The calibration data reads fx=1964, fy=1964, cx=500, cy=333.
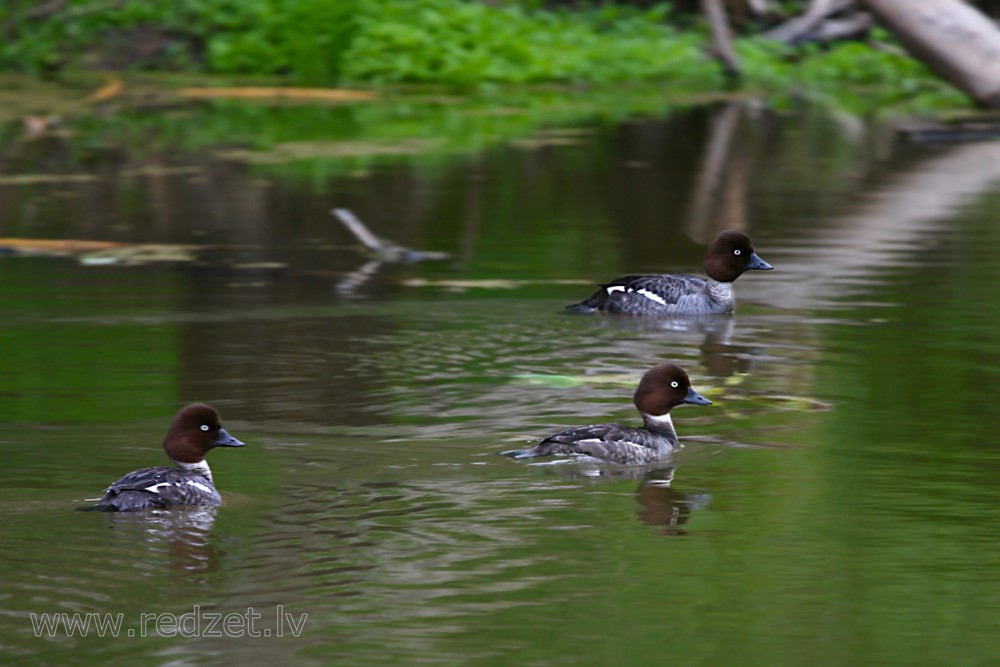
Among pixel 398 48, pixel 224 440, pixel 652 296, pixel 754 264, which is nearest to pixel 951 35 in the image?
pixel 398 48

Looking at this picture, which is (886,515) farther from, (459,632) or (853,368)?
(853,368)

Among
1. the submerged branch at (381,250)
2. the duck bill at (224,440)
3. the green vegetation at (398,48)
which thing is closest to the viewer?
the duck bill at (224,440)

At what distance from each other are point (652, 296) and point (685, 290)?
23 cm

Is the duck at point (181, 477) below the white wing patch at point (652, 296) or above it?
above

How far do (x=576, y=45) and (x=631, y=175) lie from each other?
1121 cm

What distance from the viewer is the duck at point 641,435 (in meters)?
8.28

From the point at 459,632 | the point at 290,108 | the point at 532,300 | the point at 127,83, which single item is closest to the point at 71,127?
the point at 290,108

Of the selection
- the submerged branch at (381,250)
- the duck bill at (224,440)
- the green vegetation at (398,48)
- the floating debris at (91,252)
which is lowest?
the green vegetation at (398,48)

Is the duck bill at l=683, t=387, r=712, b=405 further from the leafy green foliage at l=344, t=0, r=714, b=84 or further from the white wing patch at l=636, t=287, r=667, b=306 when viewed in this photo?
the leafy green foliage at l=344, t=0, r=714, b=84

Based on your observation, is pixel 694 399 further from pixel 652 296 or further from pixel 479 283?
pixel 479 283

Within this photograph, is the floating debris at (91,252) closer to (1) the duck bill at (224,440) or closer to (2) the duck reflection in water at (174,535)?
(1) the duck bill at (224,440)

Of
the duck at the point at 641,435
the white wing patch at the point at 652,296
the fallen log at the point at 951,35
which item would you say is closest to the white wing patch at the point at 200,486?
the duck at the point at 641,435

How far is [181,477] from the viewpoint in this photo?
24.6 ft

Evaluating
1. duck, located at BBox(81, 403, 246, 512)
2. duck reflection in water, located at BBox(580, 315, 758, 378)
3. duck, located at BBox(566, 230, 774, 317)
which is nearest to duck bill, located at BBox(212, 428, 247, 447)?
duck, located at BBox(81, 403, 246, 512)
